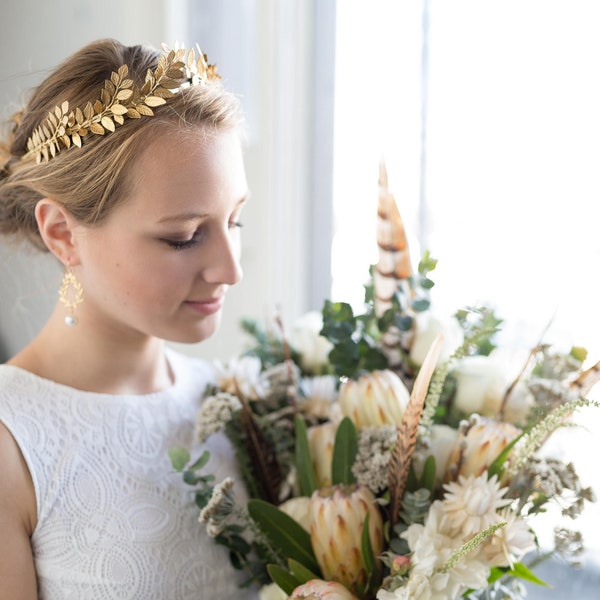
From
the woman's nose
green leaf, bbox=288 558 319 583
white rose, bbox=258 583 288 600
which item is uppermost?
the woman's nose

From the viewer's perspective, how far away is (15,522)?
1.00 m

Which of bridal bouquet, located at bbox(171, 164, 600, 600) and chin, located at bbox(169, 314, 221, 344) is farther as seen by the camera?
chin, located at bbox(169, 314, 221, 344)

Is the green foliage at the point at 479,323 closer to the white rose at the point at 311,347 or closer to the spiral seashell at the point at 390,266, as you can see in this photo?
the spiral seashell at the point at 390,266

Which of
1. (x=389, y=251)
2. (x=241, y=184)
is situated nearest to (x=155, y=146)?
(x=241, y=184)

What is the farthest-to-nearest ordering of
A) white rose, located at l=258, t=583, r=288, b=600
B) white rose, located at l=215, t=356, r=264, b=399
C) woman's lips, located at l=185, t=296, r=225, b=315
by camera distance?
white rose, located at l=215, t=356, r=264, b=399 → woman's lips, located at l=185, t=296, r=225, b=315 → white rose, located at l=258, t=583, r=288, b=600

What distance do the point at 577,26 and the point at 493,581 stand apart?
2.88 feet

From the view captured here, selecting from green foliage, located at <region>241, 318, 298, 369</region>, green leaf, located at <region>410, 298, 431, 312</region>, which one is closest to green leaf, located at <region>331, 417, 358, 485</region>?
green leaf, located at <region>410, 298, 431, 312</region>

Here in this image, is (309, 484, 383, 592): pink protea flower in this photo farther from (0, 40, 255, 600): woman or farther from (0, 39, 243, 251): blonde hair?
(0, 39, 243, 251): blonde hair

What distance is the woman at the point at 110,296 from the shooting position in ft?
3.39

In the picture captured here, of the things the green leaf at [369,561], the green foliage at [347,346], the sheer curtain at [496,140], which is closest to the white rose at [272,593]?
the green leaf at [369,561]

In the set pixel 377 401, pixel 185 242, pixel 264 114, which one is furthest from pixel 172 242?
pixel 264 114

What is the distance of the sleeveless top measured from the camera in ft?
3.42

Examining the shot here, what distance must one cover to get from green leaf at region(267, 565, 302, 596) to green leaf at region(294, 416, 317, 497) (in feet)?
0.43

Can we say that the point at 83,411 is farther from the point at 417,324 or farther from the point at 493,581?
the point at 493,581
